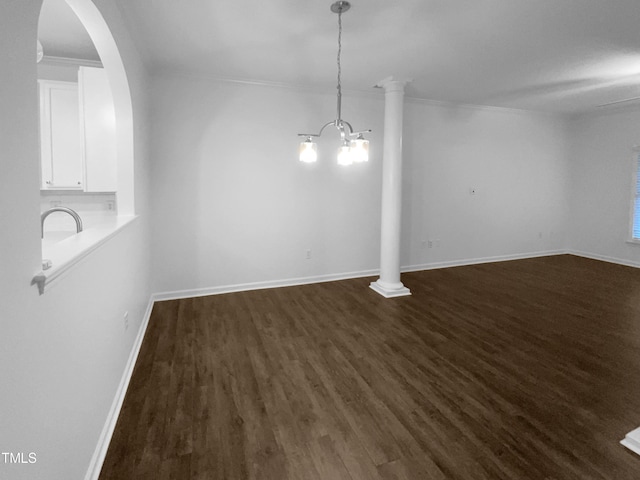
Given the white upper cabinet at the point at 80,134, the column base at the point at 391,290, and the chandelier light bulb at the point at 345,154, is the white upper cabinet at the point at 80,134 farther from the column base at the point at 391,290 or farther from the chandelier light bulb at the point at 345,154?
the column base at the point at 391,290

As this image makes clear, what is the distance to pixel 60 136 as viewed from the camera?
3.77 m

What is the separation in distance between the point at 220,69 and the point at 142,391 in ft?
11.7

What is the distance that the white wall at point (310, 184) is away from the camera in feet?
14.4

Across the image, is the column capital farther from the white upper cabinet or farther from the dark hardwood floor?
the white upper cabinet

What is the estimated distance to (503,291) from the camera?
190 inches

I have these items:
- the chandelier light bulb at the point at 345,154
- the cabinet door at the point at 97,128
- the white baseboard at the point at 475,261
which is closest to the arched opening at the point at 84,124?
the cabinet door at the point at 97,128

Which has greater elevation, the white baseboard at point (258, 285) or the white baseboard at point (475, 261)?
the white baseboard at point (475, 261)

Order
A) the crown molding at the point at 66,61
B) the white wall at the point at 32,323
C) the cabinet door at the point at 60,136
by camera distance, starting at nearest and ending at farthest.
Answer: the white wall at the point at 32,323
the cabinet door at the point at 60,136
the crown molding at the point at 66,61

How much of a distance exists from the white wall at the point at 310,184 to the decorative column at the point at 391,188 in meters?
0.66

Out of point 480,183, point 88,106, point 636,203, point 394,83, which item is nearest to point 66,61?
point 88,106

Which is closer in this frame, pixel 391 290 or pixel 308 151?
pixel 308 151

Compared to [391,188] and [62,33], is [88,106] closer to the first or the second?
[62,33]

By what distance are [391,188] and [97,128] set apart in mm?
3437

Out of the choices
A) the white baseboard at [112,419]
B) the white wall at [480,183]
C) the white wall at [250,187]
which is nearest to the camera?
the white baseboard at [112,419]
